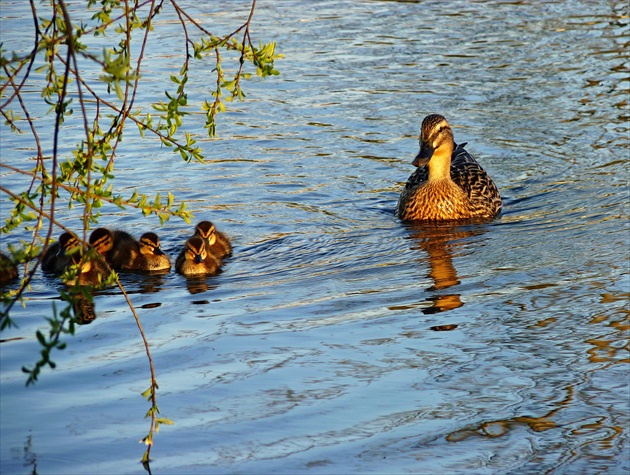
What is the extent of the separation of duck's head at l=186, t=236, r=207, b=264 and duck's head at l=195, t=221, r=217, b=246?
0.97ft

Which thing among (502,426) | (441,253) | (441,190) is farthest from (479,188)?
(502,426)

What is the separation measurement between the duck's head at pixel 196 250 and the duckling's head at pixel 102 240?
71cm

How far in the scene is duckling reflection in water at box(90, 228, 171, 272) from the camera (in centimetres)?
709

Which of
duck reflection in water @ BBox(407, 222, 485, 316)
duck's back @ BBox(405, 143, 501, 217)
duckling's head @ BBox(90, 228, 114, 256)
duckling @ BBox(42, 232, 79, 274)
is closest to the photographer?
duck reflection in water @ BBox(407, 222, 485, 316)

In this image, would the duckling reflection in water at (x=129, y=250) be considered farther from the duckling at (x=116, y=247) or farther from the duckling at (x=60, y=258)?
the duckling at (x=60, y=258)

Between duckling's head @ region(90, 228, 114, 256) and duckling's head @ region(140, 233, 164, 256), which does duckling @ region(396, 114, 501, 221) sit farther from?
duckling's head @ region(90, 228, 114, 256)

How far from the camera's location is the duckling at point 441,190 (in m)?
8.27

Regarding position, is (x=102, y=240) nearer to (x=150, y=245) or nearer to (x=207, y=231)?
(x=150, y=245)

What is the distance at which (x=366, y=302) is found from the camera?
20.3 ft

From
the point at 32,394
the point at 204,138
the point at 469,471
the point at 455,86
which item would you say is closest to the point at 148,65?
the point at 204,138

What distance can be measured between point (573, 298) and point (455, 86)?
5722 millimetres

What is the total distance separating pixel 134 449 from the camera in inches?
171

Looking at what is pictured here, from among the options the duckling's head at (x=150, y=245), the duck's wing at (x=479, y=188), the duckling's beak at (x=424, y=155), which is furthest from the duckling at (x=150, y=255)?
the duck's wing at (x=479, y=188)

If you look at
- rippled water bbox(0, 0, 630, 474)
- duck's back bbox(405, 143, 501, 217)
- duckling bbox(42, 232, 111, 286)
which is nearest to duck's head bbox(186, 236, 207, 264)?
rippled water bbox(0, 0, 630, 474)
